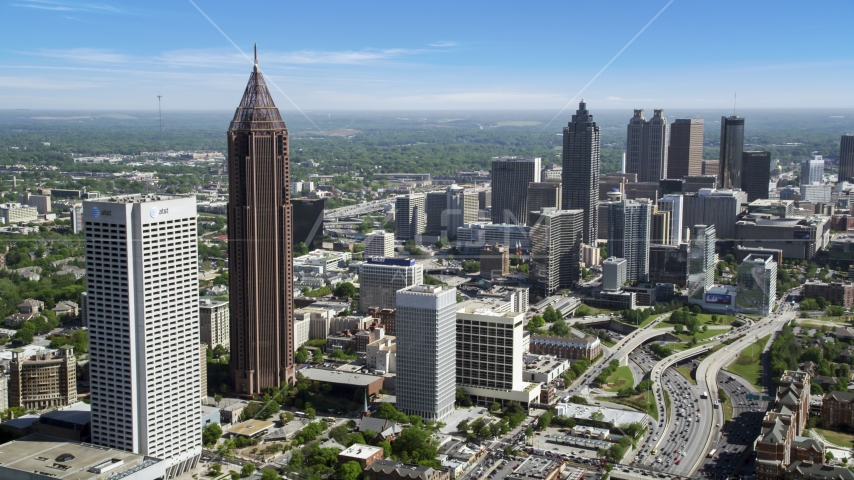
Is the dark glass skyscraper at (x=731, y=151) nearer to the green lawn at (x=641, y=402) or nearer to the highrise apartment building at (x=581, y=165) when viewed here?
the highrise apartment building at (x=581, y=165)

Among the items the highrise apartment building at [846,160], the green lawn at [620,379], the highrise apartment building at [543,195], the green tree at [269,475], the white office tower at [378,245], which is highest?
the highrise apartment building at [846,160]

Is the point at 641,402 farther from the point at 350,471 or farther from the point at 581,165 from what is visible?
the point at 581,165

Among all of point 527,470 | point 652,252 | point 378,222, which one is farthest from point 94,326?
point 378,222

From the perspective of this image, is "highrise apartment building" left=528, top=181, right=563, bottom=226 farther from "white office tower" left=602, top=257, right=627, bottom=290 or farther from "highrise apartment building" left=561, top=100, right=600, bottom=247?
"white office tower" left=602, top=257, right=627, bottom=290

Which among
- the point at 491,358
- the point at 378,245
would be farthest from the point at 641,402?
the point at 378,245

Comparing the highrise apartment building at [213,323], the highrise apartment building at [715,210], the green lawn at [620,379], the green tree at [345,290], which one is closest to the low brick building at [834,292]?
the highrise apartment building at [715,210]
